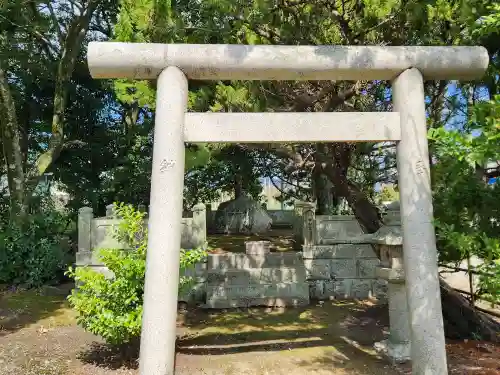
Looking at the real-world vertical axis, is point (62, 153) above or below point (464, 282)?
above

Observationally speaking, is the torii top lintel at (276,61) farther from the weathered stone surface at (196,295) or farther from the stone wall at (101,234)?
the weathered stone surface at (196,295)

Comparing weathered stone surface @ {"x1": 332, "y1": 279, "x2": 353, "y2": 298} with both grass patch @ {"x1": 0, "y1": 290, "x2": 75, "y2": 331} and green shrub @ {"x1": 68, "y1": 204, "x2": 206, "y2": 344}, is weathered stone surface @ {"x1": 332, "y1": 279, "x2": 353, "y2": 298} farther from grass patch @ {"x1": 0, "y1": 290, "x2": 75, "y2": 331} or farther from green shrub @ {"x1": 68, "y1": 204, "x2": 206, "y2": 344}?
grass patch @ {"x1": 0, "y1": 290, "x2": 75, "y2": 331}

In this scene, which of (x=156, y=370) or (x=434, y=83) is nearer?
(x=156, y=370)

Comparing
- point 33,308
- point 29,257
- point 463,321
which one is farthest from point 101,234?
point 463,321

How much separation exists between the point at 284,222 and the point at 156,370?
1587 cm

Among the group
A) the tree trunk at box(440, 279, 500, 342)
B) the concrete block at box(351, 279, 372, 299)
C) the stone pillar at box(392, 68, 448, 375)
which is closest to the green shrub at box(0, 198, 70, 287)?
the concrete block at box(351, 279, 372, 299)

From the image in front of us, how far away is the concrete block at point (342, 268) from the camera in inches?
361

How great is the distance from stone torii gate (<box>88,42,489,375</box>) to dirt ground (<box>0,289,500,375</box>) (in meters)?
1.32

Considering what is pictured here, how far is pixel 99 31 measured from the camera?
14.9 metres

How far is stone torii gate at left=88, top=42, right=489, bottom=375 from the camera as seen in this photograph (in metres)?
3.84

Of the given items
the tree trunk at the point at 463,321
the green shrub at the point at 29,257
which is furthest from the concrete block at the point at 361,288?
the green shrub at the point at 29,257

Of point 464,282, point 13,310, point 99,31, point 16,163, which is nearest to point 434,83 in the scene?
point 464,282

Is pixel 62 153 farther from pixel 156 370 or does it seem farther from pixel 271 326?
pixel 156 370

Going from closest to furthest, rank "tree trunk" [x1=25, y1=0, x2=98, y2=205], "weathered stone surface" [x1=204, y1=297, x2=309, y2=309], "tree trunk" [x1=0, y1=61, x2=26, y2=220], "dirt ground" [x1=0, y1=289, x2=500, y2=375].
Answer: "dirt ground" [x1=0, y1=289, x2=500, y2=375] → "weathered stone surface" [x1=204, y1=297, x2=309, y2=309] → "tree trunk" [x1=0, y1=61, x2=26, y2=220] → "tree trunk" [x1=25, y1=0, x2=98, y2=205]
